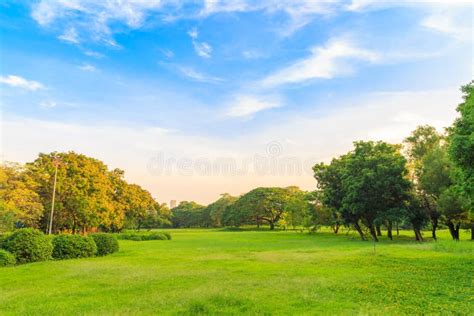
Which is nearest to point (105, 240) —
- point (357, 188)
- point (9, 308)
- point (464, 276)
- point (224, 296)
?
point (9, 308)

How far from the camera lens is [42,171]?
4128 centimetres

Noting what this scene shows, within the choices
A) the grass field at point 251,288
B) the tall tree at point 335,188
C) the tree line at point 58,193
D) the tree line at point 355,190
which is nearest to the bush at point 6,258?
the grass field at point 251,288

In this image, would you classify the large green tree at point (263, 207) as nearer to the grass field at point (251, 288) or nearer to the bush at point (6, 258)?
the grass field at point (251, 288)

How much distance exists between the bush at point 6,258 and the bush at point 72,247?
2829mm

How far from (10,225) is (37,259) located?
1195 centimetres

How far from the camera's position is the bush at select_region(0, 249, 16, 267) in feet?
63.1

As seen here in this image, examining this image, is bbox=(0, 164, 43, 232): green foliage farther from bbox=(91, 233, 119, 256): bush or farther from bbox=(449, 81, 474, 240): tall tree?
bbox=(449, 81, 474, 240): tall tree

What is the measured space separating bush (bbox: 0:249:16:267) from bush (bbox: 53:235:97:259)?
9.28ft

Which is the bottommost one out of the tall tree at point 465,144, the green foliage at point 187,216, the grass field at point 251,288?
the green foliage at point 187,216

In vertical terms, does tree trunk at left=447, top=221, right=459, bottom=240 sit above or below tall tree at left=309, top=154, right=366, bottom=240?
below

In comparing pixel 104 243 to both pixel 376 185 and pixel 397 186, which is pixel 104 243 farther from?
pixel 397 186

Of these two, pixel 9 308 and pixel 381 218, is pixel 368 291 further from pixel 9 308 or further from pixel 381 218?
pixel 381 218

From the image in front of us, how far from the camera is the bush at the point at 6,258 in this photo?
1923 cm

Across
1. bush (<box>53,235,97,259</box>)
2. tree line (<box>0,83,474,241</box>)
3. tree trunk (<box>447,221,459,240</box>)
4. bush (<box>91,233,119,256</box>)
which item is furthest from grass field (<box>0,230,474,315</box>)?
tree trunk (<box>447,221,459,240</box>)
